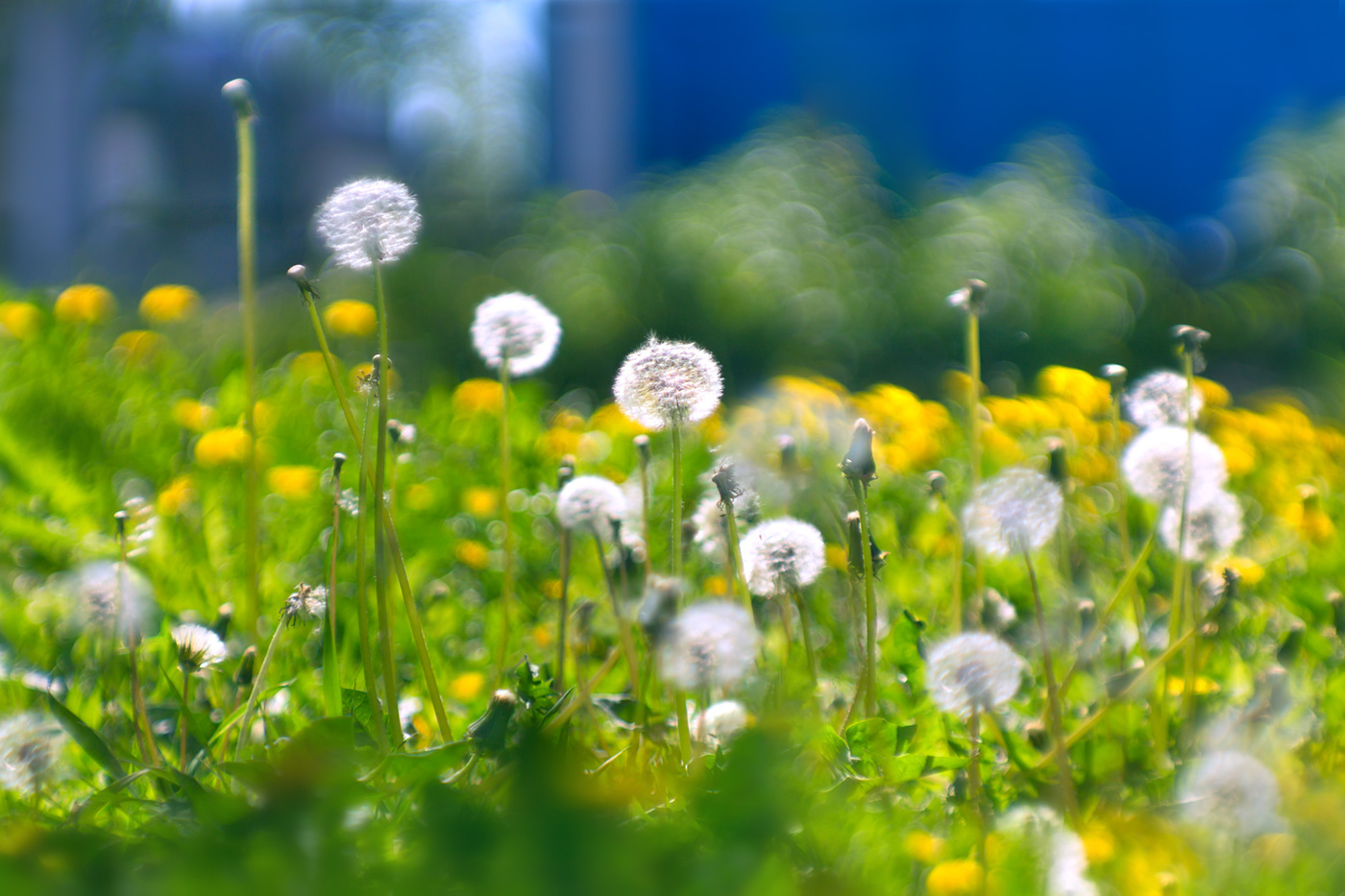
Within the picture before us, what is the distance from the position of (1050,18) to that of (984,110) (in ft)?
3.00

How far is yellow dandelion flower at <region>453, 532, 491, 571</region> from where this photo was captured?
227 cm

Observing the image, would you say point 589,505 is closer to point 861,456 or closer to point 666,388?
point 666,388

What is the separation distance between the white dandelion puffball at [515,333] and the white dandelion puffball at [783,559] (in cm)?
34

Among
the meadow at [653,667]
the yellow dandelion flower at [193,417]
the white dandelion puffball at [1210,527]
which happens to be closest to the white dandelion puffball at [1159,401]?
the meadow at [653,667]

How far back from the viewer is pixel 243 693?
4.51 ft

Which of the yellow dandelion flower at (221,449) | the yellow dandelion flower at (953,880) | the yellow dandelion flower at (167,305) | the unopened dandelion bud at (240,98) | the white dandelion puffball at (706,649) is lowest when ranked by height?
the yellow dandelion flower at (953,880)

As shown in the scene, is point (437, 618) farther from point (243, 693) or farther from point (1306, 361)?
point (1306, 361)

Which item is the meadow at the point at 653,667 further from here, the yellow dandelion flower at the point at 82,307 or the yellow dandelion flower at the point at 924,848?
the yellow dandelion flower at the point at 82,307

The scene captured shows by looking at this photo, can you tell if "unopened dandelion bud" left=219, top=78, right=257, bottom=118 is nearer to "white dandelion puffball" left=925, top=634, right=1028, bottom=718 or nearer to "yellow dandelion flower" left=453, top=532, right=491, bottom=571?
"white dandelion puffball" left=925, top=634, right=1028, bottom=718

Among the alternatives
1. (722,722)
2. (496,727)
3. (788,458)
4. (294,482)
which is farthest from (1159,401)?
(294,482)

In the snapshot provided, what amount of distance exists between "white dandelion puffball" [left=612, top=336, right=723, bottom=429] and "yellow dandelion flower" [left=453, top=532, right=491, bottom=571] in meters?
1.21

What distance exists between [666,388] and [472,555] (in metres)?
1.24

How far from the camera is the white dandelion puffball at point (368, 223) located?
3.68 feet

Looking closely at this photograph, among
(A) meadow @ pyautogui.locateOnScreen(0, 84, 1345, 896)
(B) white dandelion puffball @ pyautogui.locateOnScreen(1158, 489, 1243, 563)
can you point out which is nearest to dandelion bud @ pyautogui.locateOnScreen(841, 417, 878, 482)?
(A) meadow @ pyautogui.locateOnScreen(0, 84, 1345, 896)
